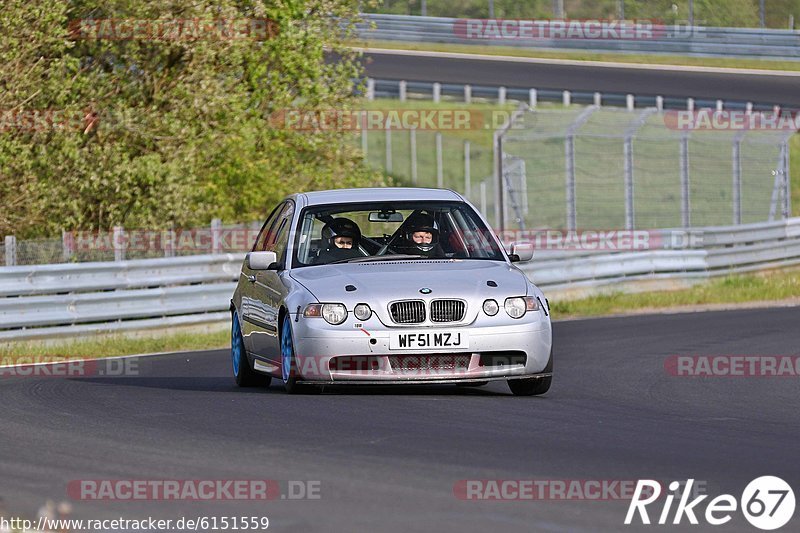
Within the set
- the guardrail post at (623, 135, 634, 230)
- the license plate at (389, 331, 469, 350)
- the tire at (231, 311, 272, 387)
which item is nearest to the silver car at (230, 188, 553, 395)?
the license plate at (389, 331, 469, 350)

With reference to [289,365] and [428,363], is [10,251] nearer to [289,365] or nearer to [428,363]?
[289,365]

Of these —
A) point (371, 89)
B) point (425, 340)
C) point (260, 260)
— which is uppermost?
point (260, 260)

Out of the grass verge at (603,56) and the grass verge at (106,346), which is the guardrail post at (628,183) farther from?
the grass verge at (603,56)

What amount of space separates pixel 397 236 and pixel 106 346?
817cm

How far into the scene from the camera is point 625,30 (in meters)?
50.0

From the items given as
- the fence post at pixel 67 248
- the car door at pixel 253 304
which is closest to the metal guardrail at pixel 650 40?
the fence post at pixel 67 248

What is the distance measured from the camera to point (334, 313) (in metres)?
10.6

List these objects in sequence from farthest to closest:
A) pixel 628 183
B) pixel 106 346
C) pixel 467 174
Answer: pixel 467 174, pixel 628 183, pixel 106 346

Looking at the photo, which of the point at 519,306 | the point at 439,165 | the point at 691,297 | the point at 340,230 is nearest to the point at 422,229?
the point at 340,230

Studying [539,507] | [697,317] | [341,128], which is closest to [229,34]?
[341,128]

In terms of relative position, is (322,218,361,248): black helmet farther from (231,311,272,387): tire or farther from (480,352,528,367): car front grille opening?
(480,352,528,367): car front grille opening

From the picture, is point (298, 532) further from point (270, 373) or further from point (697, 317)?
point (697, 317)

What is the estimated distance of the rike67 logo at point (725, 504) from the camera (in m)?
6.25

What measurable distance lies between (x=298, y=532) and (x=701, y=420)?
423cm
